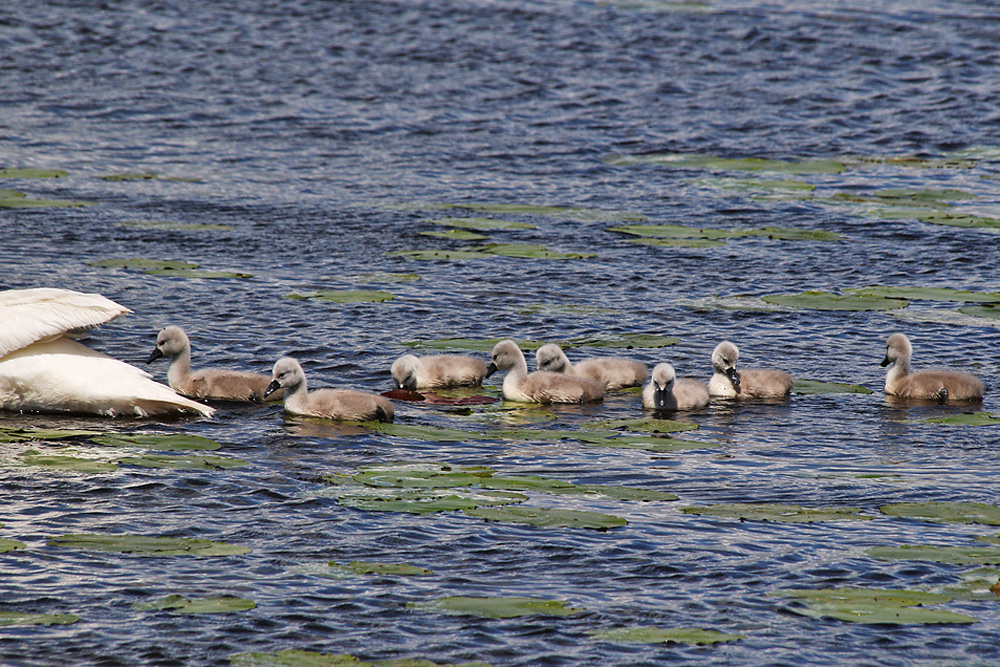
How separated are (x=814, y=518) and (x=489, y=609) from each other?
2277 millimetres

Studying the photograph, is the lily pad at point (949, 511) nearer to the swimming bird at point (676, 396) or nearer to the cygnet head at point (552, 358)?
the swimming bird at point (676, 396)

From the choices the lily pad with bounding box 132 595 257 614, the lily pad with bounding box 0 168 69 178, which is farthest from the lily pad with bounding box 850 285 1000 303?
the lily pad with bounding box 0 168 69 178

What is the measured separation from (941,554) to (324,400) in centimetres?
445

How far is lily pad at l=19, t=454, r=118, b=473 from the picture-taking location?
8.80 m

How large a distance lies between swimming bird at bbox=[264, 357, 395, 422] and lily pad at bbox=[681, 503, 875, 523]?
8.58ft

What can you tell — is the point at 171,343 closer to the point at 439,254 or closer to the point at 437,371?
the point at 437,371

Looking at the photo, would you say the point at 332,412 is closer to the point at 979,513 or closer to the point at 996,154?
the point at 979,513

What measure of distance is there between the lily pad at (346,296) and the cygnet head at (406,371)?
7.90ft

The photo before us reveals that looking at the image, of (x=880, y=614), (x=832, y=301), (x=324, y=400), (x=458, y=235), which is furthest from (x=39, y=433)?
(x=832, y=301)

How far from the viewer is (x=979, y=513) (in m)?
8.16

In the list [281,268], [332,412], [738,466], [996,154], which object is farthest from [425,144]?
[738,466]

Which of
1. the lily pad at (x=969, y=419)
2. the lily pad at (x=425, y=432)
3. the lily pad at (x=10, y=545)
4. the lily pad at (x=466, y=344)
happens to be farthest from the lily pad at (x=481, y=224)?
the lily pad at (x=10, y=545)

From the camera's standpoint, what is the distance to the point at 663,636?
21.7ft

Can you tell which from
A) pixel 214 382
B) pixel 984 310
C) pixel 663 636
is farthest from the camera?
pixel 984 310
